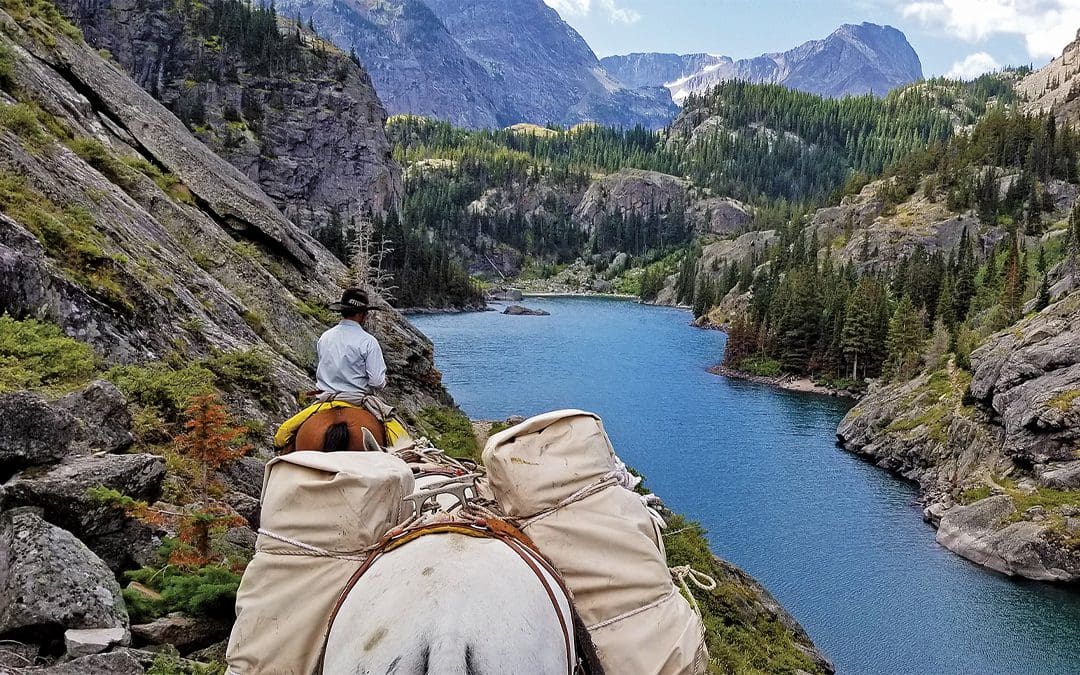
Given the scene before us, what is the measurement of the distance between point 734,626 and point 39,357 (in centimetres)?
1685

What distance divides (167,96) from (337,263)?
11112cm

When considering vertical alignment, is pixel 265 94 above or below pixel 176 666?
above

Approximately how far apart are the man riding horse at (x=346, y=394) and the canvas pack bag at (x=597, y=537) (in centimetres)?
317

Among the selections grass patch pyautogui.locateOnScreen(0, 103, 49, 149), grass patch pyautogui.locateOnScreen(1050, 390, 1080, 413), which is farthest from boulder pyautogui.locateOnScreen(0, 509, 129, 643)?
grass patch pyautogui.locateOnScreen(1050, 390, 1080, 413)

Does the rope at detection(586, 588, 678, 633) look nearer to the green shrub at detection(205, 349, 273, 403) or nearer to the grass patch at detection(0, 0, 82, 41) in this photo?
the green shrub at detection(205, 349, 273, 403)

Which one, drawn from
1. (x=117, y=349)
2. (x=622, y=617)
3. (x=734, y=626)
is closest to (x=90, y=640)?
(x=622, y=617)

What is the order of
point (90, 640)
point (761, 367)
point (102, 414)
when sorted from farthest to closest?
point (761, 367)
point (102, 414)
point (90, 640)

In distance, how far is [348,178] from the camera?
137500mm

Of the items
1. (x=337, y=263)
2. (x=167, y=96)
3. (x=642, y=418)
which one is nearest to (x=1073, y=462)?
(x=642, y=418)

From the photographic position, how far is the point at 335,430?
23.7 feet

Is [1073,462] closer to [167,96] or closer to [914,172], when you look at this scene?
[914,172]

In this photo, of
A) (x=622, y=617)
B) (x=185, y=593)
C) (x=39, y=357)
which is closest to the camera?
(x=622, y=617)

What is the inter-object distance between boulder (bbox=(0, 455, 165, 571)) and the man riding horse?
1.36 meters

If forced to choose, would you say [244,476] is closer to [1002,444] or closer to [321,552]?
[321,552]
